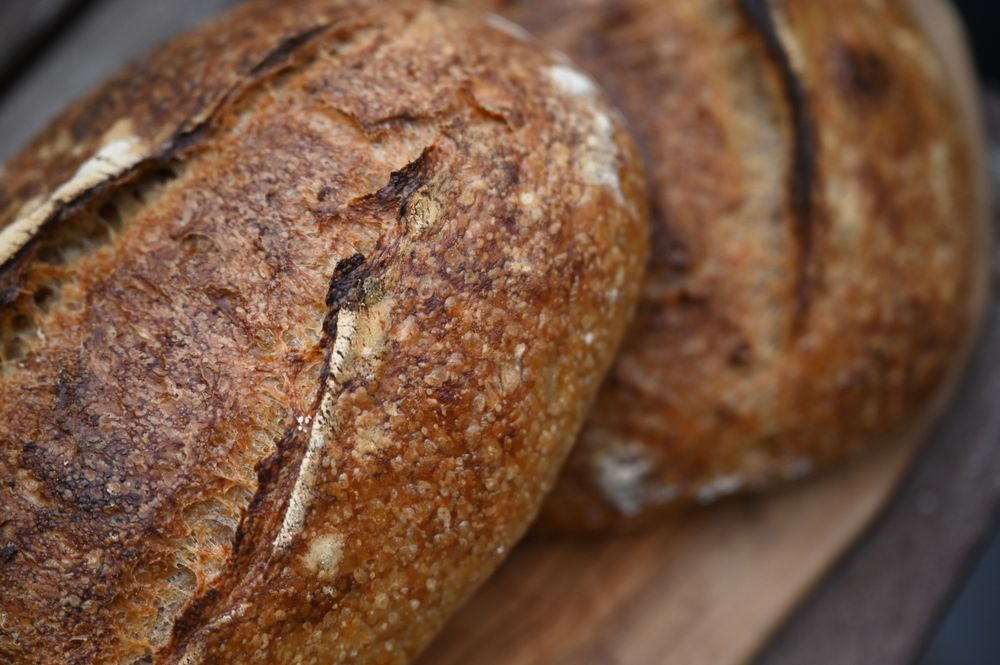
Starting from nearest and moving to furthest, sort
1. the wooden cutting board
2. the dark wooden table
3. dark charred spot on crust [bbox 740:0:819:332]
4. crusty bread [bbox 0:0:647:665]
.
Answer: crusty bread [bbox 0:0:647:665] → dark charred spot on crust [bbox 740:0:819:332] → the wooden cutting board → the dark wooden table

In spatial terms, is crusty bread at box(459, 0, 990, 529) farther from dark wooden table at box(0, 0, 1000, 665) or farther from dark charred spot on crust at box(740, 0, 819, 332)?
dark wooden table at box(0, 0, 1000, 665)

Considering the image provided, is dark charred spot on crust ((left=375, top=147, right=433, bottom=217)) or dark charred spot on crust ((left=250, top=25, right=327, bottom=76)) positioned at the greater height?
dark charred spot on crust ((left=250, top=25, right=327, bottom=76))

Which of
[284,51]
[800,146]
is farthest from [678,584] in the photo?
[284,51]

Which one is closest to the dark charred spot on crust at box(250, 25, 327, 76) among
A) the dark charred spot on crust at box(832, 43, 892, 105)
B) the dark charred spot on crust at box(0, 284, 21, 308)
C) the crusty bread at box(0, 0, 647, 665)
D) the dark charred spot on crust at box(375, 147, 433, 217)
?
the crusty bread at box(0, 0, 647, 665)

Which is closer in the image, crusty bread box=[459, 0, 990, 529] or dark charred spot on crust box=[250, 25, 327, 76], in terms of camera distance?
dark charred spot on crust box=[250, 25, 327, 76]

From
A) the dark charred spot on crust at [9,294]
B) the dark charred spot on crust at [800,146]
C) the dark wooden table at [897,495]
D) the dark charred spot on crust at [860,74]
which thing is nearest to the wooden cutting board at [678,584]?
the dark wooden table at [897,495]

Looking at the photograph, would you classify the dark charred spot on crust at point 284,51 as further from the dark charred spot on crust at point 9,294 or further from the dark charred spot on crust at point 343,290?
the dark charred spot on crust at point 9,294
